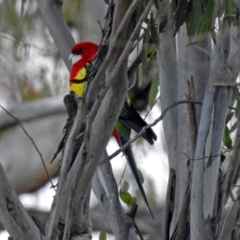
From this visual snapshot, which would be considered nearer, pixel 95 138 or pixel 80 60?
pixel 95 138

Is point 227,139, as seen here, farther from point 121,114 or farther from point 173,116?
point 121,114

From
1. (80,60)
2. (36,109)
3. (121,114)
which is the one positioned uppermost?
(36,109)

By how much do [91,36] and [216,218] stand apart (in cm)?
155

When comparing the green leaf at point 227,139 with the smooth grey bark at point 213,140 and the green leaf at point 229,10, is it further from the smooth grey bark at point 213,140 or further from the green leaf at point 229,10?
the green leaf at point 229,10

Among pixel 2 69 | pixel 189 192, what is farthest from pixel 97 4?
pixel 189 192

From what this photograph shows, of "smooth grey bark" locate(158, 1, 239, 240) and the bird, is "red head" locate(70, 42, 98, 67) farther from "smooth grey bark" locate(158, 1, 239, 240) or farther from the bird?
"smooth grey bark" locate(158, 1, 239, 240)

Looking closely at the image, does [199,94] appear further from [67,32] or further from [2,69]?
[2,69]

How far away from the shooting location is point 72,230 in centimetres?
142

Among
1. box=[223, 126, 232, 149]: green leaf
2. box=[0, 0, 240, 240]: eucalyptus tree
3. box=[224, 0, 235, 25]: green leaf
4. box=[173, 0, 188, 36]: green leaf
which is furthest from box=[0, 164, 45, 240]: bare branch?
box=[223, 126, 232, 149]: green leaf

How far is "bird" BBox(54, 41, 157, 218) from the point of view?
2160mm

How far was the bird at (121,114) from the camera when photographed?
2160 millimetres

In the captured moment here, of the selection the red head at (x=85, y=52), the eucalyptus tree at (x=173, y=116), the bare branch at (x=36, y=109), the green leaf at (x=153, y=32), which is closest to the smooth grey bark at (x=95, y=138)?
the eucalyptus tree at (x=173, y=116)

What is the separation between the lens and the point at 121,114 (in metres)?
2.18

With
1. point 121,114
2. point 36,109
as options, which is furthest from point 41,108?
point 121,114
